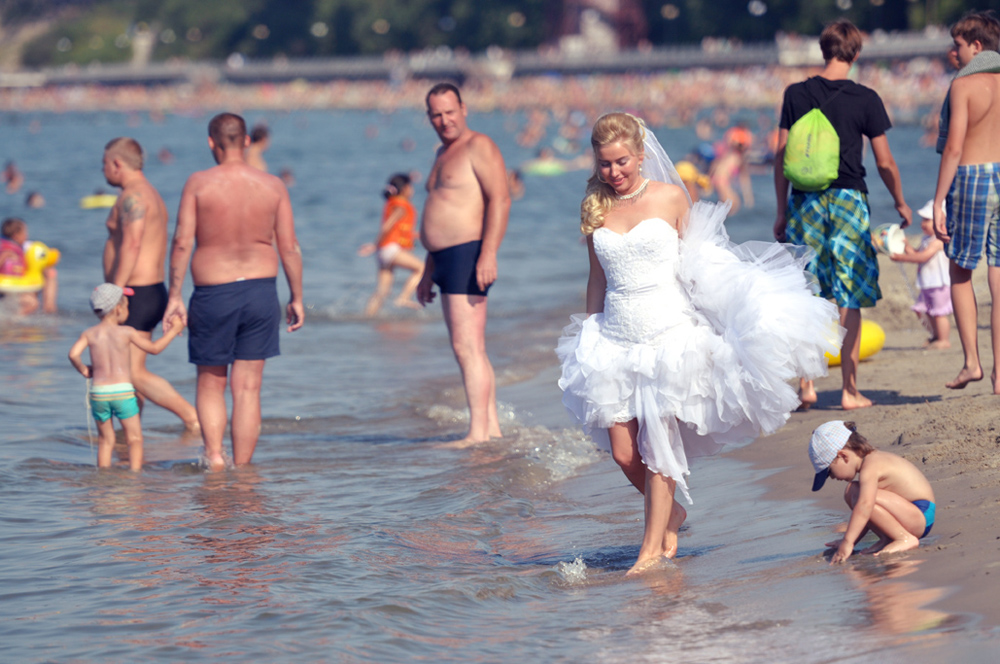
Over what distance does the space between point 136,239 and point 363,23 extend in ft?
373

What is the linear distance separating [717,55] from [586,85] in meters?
9.48

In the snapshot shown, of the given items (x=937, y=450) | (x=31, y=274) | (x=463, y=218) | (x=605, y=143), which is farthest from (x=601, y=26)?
(x=605, y=143)

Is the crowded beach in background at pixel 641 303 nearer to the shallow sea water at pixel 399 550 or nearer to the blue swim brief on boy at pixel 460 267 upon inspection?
the blue swim brief on boy at pixel 460 267

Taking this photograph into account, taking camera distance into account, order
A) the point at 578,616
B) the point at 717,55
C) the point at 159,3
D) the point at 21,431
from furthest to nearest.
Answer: the point at 159,3
the point at 717,55
the point at 21,431
the point at 578,616

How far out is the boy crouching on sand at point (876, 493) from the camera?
4.18 metres

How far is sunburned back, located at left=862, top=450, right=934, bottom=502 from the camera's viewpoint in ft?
13.9

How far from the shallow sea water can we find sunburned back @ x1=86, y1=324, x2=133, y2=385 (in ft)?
1.85

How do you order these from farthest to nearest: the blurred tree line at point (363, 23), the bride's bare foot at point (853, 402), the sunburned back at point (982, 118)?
1. the blurred tree line at point (363, 23)
2. the bride's bare foot at point (853, 402)
3. the sunburned back at point (982, 118)

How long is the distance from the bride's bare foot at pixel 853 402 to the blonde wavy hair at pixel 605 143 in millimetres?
2581

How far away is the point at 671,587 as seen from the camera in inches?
172

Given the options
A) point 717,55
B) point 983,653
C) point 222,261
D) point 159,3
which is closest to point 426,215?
point 222,261

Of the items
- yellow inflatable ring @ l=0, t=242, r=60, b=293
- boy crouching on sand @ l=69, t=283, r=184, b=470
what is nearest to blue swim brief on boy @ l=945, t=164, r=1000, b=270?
boy crouching on sand @ l=69, t=283, r=184, b=470

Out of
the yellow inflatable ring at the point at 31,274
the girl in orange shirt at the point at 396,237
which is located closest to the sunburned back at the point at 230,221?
the girl in orange shirt at the point at 396,237

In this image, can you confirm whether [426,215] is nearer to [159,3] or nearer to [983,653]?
[983,653]
